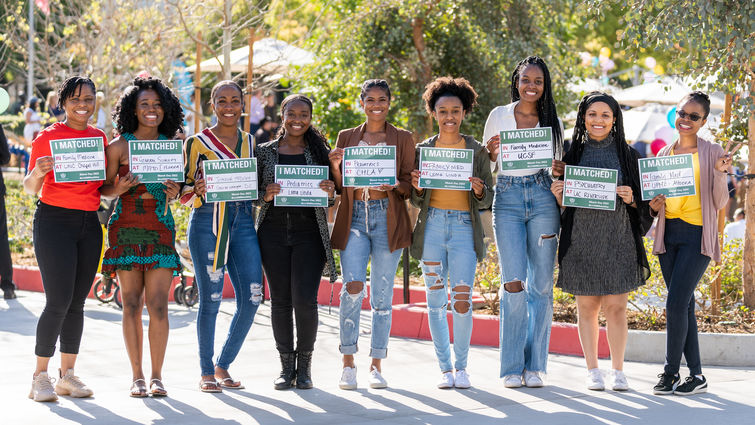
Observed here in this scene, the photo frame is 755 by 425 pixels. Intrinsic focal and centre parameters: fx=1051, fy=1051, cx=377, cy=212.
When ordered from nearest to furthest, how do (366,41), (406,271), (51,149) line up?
(51,149)
(406,271)
(366,41)

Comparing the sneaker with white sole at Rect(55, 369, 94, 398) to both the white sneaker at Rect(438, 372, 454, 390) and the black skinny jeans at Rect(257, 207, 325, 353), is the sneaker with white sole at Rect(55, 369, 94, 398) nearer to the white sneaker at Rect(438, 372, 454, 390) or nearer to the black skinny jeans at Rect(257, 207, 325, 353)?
the black skinny jeans at Rect(257, 207, 325, 353)

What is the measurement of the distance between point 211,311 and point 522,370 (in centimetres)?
211

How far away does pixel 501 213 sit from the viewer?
6957 mm

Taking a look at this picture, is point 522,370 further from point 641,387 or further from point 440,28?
point 440,28

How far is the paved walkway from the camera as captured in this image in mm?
6086

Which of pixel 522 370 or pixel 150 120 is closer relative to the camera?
pixel 150 120

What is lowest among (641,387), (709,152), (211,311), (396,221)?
(641,387)

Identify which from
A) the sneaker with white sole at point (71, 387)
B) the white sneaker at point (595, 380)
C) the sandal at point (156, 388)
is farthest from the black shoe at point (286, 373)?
the white sneaker at point (595, 380)

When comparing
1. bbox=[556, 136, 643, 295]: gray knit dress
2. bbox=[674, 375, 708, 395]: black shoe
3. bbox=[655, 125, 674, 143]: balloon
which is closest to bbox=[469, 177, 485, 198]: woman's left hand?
bbox=[556, 136, 643, 295]: gray knit dress

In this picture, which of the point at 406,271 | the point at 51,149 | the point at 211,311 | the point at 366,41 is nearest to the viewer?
the point at 51,149

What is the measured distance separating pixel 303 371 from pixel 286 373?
11 centimetres

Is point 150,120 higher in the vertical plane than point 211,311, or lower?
higher

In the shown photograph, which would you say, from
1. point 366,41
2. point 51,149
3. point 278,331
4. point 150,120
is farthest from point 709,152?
point 366,41

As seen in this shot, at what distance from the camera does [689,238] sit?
683cm
